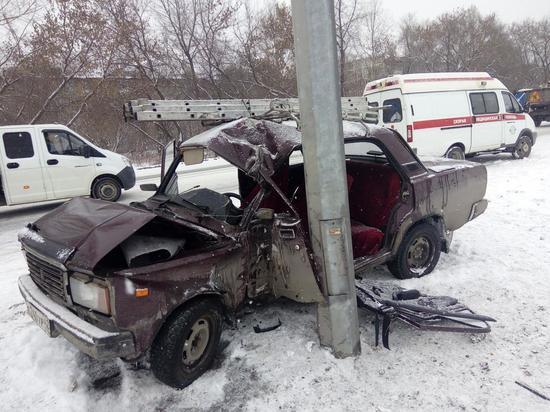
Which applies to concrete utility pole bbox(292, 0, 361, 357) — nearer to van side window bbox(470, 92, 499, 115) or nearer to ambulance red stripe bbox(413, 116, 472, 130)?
ambulance red stripe bbox(413, 116, 472, 130)

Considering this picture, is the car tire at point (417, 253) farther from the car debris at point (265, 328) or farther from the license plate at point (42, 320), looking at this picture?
the license plate at point (42, 320)

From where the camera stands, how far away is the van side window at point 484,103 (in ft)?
36.6

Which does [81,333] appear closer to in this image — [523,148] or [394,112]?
[394,112]

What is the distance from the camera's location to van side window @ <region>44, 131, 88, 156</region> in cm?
940

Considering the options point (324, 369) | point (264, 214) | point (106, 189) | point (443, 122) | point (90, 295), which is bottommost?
point (324, 369)

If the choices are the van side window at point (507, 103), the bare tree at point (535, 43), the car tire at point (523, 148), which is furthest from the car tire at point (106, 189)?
the bare tree at point (535, 43)

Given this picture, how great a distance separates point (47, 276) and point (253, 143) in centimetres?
191

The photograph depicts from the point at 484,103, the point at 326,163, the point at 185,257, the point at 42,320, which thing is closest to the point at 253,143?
the point at 326,163

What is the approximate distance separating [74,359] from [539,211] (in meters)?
6.87

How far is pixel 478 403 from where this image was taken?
8.57 feet

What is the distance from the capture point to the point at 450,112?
10719mm

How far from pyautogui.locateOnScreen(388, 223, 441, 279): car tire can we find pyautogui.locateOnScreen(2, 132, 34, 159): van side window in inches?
339

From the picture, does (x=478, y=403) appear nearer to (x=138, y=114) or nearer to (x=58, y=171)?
(x=138, y=114)

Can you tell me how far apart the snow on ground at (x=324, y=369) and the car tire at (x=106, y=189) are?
6110 millimetres
